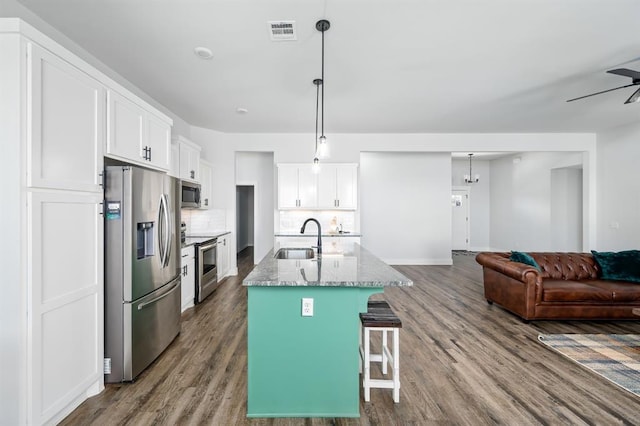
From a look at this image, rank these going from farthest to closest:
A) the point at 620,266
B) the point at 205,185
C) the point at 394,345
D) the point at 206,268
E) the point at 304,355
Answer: the point at 205,185 < the point at 206,268 < the point at 620,266 < the point at 394,345 < the point at 304,355

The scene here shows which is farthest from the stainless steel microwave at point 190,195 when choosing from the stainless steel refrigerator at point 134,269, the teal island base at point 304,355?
the teal island base at point 304,355

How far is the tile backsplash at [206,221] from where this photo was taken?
16.8ft

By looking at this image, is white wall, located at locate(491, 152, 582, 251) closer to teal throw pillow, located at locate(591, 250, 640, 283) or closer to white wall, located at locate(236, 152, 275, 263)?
teal throw pillow, located at locate(591, 250, 640, 283)

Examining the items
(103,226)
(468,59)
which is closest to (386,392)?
(103,226)

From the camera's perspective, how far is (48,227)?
1.69 metres

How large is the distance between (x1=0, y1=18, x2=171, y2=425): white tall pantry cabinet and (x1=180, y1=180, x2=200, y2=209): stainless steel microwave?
1.97 metres

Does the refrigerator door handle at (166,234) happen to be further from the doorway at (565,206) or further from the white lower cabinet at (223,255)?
the doorway at (565,206)

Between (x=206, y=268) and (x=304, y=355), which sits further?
(x=206, y=268)

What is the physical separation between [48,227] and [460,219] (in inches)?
378

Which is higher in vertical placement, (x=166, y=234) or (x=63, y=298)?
(x=166, y=234)

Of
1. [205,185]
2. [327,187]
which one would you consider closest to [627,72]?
[327,187]

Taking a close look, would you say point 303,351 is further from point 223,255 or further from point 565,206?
point 565,206

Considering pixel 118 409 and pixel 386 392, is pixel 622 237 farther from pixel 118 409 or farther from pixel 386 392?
pixel 118 409

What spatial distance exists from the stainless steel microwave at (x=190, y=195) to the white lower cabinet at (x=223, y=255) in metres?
0.87
